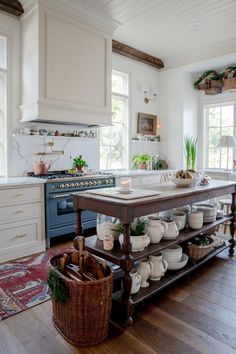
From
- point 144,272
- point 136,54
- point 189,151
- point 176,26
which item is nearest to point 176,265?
point 144,272

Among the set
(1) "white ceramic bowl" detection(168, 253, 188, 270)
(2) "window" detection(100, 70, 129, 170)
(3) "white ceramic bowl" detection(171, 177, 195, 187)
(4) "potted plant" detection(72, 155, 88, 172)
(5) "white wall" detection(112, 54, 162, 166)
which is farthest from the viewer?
(5) "white wall" detection(112, 54, 162, 166)

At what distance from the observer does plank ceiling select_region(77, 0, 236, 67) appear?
Answer: 3.45 metres

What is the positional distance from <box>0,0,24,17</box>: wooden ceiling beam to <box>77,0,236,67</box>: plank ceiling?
0.76 meters

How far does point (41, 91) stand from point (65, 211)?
1.49 meters

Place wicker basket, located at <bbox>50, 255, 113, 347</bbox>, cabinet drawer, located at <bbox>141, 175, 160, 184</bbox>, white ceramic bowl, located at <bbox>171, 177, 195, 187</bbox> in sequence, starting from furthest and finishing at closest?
1. cabinet drawer, located at <bbox>141, 175, 160, 184</bbox>
2. white ceramic bowl, located at <bbox>171, 177, 195, 187</bbox>
3. wicker basket, located at <bbox>50, 255, 113, 347</bbox>

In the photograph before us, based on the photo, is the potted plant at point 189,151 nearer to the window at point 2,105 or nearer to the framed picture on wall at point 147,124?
the framed picture on wall at point 147,124

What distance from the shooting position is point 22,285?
2.33 m

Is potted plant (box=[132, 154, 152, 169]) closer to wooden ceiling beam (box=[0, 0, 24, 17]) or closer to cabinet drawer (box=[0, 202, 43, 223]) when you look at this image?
cabinet drawer (box=[0, 202, 43, 223])

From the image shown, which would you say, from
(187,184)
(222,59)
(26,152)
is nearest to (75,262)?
(187,184)

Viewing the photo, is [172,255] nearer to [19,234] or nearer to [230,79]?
[19,234]

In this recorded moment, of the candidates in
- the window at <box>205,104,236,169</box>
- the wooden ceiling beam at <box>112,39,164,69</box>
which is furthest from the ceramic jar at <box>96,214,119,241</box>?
the window at <box>205,104,236,169</box>

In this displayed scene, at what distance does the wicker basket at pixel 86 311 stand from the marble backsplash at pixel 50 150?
7.40 ft

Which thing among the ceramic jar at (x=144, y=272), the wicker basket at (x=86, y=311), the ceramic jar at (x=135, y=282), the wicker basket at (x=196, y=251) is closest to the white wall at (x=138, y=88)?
the wicker basket at (x=196, y=251)

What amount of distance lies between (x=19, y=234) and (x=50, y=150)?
4.37 feet
